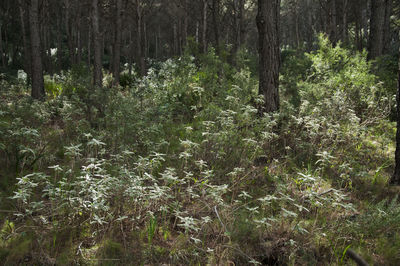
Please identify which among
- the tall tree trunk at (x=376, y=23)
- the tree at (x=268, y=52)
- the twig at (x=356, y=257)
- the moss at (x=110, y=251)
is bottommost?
the moss at (x=110, y=251)

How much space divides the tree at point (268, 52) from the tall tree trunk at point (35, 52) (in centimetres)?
603

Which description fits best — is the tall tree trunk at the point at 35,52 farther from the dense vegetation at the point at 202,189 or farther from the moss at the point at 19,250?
the moss at the point at 19,250

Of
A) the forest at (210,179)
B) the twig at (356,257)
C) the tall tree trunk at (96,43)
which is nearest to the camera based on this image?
the twig at (356,257)

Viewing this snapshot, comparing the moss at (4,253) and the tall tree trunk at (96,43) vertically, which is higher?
the tall tree trunk at (96,43)

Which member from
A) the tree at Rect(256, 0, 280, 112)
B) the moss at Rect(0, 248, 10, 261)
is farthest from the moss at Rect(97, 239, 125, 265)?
the tree at Rect(256, 0, 280, 112)

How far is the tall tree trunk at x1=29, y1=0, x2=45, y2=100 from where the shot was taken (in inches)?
307

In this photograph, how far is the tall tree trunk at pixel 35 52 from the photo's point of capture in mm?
7807

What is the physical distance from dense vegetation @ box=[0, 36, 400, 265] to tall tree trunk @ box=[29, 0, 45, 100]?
1.79 m

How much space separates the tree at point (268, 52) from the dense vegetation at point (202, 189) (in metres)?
0.41

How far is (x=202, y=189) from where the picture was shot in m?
3.50

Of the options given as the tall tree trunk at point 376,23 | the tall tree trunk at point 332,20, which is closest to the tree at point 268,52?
the tall tree trunk at point 376,23

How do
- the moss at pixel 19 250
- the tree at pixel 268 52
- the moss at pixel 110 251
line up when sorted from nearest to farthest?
the moss at pixel 19 250
the moss at pixel 110 251
the tree at pixel 268 52

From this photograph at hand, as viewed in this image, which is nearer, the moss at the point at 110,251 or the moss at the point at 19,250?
the moss at the point at 19,250

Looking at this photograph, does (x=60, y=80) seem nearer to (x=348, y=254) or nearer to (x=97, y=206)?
(x=97, y=206)
